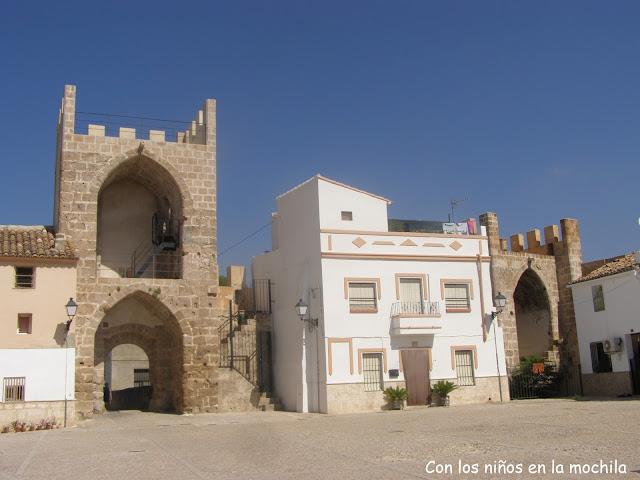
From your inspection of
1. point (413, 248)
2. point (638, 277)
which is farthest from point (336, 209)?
point (638, 277)

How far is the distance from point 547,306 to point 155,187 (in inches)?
702

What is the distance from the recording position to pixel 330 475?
403 inches

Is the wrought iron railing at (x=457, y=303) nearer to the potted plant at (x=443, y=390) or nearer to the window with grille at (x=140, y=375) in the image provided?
the potted plant at (x=443, y=390)

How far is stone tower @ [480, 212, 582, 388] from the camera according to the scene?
98.6 feet

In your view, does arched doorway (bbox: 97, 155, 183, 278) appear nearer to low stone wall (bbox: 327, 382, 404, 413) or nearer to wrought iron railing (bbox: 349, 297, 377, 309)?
wrought iron railing (bbox: 349, 297, 377, 309)

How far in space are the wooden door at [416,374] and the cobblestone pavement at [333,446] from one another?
3.85 metres

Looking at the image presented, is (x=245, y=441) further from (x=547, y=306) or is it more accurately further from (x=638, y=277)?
(x=547, y=306)

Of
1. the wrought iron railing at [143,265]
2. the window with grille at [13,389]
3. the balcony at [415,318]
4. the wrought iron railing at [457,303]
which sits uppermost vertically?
the wrought iron railing at [143,265]

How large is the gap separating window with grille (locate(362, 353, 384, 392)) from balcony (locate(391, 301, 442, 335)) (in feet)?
3.69

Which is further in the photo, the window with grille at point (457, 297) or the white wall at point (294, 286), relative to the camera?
the window with grille at point (457, 297)

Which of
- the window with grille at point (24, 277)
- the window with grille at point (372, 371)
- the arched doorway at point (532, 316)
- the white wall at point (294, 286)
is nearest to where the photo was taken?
the window with grille at point (24, 277)

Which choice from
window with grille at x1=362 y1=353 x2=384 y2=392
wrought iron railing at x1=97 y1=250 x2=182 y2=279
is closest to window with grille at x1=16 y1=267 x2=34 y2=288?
Result: wrought iron railing at x1=97 y1=250 x2=182 y2=279

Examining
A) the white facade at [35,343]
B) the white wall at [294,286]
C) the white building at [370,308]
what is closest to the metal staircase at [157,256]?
the white wall at [294,286]

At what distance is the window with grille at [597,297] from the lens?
29.3m
